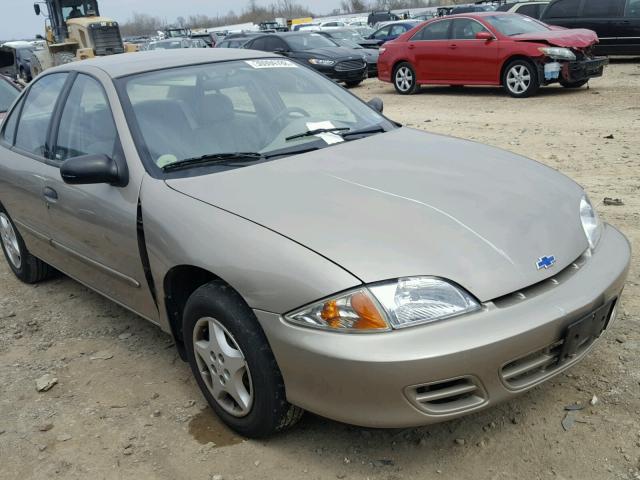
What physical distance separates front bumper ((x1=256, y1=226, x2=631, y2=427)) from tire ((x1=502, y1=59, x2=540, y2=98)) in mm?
9841

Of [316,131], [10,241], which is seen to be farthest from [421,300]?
[10,241]

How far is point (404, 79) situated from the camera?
13.8 meters

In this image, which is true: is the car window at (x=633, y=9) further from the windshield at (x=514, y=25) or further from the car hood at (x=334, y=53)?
the car hood at (x=334, y=53)

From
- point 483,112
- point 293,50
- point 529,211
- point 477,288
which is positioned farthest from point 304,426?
point 293,50

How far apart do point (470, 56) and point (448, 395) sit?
11.0 meters

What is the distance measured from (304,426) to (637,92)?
10.6 m

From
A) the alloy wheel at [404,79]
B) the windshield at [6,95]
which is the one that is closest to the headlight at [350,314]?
the windshield at [6,95]

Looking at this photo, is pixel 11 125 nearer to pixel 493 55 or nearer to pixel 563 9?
pixel 493 55

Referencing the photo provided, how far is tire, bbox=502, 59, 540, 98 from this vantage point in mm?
11430

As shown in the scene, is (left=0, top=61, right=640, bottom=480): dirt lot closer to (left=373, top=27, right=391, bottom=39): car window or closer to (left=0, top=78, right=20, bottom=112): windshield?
(left=0, top=78, right=20, bottom=112): windshield

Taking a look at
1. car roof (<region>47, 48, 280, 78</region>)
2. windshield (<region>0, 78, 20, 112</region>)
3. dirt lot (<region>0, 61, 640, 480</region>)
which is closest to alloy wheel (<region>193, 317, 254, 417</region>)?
dirt lot (<region>0, 61, 640, 480</region>)

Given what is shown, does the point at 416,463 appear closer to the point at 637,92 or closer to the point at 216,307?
the point at 216,307

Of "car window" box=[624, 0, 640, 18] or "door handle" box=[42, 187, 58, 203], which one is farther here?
"car window" box=[624, 0, 640, 18]

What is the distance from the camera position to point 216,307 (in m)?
2.59
